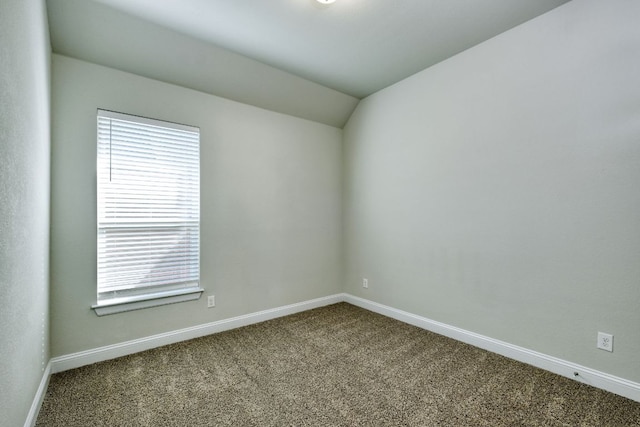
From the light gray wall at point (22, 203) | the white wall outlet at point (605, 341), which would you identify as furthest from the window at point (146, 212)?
the white wall outlet at point (605, 341)

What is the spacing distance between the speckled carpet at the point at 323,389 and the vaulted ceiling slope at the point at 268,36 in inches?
99.9

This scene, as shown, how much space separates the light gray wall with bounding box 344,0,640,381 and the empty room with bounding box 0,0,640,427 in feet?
0.05

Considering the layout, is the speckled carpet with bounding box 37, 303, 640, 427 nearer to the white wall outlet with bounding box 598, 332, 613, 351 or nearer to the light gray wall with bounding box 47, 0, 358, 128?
the white wall outlet with bounding box 598, 332, 613, 351

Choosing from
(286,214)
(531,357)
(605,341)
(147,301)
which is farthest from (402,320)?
(147,301)

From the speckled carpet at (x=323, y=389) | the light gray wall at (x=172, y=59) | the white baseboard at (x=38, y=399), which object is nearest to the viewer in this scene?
the white baseboard at (x=38, y=399)

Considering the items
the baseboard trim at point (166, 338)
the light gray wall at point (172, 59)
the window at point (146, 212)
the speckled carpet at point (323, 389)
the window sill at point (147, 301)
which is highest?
the light gray wall at point (172, 59)

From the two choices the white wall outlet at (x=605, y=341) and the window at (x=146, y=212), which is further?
the window at (x=146, y=212)

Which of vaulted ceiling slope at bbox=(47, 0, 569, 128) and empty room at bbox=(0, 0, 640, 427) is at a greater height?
vaulted ceiling slope at bbox=(47, 0, 569, 128)

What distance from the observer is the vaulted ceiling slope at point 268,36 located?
7.24 ft

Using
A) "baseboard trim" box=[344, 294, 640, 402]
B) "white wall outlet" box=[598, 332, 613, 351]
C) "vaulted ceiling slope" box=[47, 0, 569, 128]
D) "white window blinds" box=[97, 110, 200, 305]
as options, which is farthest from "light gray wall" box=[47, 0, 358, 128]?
"white wall outlet" box=[598, 332, 613, 351]

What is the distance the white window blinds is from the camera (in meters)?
2.53

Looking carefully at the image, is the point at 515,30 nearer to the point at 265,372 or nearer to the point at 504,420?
the point at 504,420

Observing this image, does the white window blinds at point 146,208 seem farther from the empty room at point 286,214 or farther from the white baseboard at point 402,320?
the white baseboard at point 402,320

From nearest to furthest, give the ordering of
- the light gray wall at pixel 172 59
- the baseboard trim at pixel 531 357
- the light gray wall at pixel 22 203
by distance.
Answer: the light gray wall at pixel 22 203, the baseboard trim at pixel 531 357, the light gray wall at pixel 172 59
